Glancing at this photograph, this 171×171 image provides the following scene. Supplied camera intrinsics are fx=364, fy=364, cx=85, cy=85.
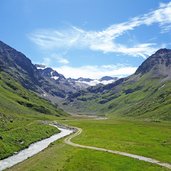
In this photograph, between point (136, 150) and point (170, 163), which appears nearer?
point (170, 163)

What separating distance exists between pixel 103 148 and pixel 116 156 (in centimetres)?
1541

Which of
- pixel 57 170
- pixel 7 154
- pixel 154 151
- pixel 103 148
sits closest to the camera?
pixel 57 170

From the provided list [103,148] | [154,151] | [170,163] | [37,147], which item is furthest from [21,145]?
[170,163]

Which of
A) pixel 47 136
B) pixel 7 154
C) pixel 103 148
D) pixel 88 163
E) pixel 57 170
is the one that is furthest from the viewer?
pixel 47 136

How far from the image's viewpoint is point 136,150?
8919 cm

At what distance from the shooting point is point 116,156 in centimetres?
7869

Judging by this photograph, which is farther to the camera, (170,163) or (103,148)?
(103,148)

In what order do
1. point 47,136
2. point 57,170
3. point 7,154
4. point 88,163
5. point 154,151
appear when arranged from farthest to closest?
point 47,136 < point 154,151 < point 7,154 < point 88,163 < point 57,170

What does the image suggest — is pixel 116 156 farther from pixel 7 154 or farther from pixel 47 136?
pixel 47 136

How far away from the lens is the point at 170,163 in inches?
2773

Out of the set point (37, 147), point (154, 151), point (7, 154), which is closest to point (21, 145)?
point (37, 147)

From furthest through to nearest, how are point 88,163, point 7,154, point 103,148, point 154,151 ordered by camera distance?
point 103,148, point 154,151, point 7,154, point 88,163

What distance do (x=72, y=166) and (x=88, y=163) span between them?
4.73 meters

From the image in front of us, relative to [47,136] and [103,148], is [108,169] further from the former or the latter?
[47,136]
